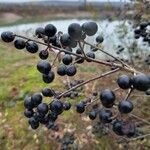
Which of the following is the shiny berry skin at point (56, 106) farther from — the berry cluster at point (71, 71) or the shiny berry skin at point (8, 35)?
the shiny berry skin at point (8, 35)

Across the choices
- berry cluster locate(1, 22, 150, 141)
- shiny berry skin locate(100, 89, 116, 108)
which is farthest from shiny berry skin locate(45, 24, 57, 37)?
shiny berry skin locate(100, 89, 116, 108)

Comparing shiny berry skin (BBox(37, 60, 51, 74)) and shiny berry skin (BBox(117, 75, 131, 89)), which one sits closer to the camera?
shiny berry skin (BBox(117, 75, 131, 89))

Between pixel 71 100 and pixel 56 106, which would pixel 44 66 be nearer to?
pixel 56 106

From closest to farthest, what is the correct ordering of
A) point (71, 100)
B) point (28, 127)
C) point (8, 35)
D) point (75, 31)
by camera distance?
point (75, 31) → point (8, 35) → point (28, 127) → point (71, 100)

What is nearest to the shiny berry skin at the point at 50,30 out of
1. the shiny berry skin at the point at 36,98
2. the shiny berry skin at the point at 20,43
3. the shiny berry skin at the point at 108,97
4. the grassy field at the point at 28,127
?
the shiny berry skin at the point at 20,43

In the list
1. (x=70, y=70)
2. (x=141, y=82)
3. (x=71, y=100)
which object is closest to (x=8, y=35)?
(x=70, y=70)

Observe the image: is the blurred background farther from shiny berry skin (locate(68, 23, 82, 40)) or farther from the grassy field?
shiny berry skin (locate(68, 23, 82, 40))

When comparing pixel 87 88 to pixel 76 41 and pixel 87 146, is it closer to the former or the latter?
pixel 87 146

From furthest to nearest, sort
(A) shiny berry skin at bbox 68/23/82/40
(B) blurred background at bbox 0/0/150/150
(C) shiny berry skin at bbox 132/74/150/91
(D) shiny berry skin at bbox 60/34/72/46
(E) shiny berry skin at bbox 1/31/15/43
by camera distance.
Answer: (B) blurred background at bbox 0/0/150/150 → (E) shiny berry skin at bbox 1/31/15/43 → (D) shiny berry skin at bbox 60/34/72/46 → (A) shiny berry skin at bbox 68/23/82/40 → (C) shiny berry skin at bbox 132/74/150/91

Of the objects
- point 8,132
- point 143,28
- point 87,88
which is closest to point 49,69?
point 143,28

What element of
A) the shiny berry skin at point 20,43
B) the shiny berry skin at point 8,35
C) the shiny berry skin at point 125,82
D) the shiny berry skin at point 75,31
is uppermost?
the shiny berry skin at point 75,31
